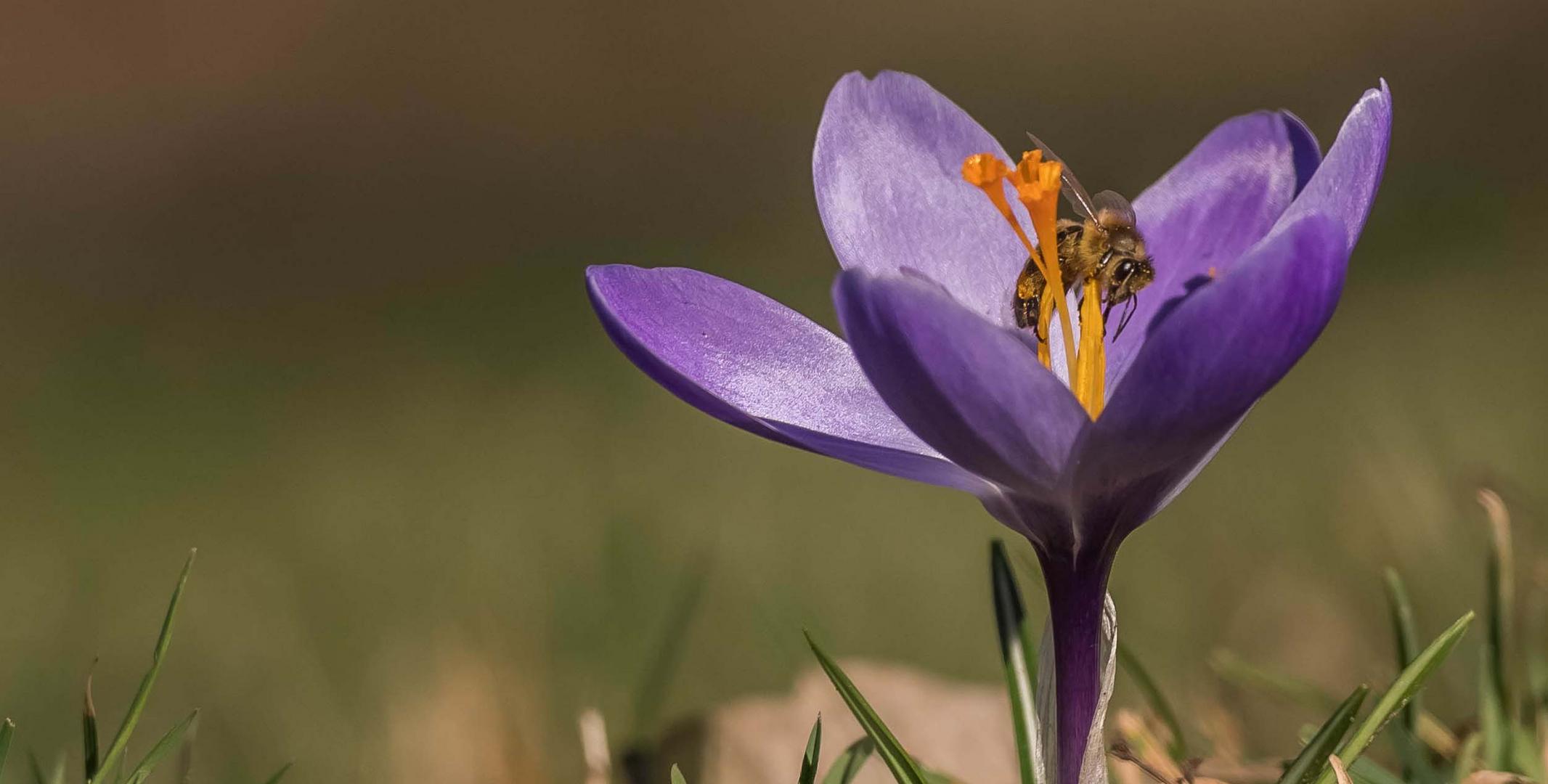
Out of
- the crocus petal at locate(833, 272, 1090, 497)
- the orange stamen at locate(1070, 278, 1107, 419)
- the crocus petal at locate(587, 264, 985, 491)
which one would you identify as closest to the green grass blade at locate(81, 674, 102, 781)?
the crocus petal at locate(587, 264, 985, 491)

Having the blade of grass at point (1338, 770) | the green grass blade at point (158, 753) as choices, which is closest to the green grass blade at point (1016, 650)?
the blade of grass at point (1338, 770)

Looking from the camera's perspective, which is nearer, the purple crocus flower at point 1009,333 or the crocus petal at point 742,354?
the purple crocus flower at point 1009,333

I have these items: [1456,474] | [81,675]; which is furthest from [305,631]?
[1456,474]

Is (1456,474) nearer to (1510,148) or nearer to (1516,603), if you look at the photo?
(1516,603)

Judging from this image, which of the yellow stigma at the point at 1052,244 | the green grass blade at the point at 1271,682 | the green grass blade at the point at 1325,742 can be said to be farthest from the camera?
the green grass blade at the point at 1271,682

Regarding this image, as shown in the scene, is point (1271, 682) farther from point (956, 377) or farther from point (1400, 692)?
point (956, 377)

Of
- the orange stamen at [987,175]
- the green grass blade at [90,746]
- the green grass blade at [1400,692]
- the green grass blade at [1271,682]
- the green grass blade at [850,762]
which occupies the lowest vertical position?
the green grass blade at [1271,682]

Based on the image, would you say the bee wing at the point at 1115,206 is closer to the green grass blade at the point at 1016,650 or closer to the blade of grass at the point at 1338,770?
the green grass blade at the point at 1016,650

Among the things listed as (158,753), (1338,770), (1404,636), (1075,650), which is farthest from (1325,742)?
(158,753)
